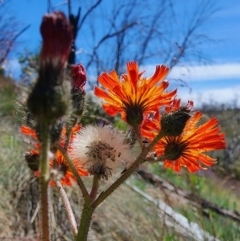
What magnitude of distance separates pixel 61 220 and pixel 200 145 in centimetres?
286

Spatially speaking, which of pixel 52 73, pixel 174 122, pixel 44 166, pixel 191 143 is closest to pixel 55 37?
pixel 52 73

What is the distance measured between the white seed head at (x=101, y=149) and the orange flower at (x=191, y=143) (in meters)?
0.07

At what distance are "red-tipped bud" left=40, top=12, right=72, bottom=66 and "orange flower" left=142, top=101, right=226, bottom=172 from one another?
37 centimetres

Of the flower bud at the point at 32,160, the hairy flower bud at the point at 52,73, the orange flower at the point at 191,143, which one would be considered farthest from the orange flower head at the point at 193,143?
the hairy flower bud at the point at 52,73

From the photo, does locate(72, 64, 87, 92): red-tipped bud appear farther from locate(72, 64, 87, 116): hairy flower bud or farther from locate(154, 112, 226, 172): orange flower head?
locate(154, 112, 226, 172): orange flower head

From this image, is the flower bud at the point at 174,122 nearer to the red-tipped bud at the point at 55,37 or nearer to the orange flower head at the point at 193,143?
the orange flower head at the point at 193,143

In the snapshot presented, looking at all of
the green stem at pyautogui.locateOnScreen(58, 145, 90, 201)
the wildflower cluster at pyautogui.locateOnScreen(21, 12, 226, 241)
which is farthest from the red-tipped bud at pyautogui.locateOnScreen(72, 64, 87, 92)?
the green stem at pyautogui.locateOnScreen(58, 145, 90, 201)

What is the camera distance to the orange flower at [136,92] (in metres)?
1.06

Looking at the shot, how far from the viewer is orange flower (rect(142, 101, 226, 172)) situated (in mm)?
1050

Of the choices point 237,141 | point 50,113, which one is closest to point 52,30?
point 50,113

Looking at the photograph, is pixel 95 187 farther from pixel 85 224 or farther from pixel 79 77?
pixel 79 77

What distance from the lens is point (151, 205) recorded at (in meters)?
4.53

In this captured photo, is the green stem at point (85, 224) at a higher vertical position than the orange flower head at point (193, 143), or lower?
lower

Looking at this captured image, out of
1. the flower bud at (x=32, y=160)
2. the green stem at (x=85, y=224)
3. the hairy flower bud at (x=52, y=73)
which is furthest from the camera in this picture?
the flower bud at (x=32, y=160)
